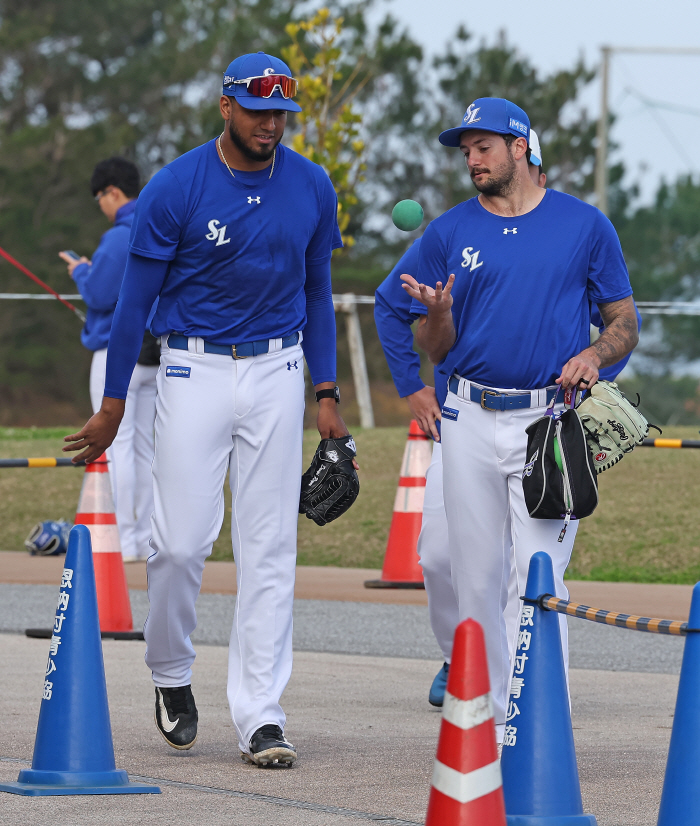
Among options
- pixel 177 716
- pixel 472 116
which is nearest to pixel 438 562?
pixel 177 716

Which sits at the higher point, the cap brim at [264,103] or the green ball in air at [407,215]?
the cap brim at [264,103]

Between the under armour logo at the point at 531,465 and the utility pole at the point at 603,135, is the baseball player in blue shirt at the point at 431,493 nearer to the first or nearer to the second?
the under armour logo at the point at 531,465

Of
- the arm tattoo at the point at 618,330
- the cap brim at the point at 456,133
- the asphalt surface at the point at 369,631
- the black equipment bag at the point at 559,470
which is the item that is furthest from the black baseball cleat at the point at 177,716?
the asphalt surface at the point at 369,631

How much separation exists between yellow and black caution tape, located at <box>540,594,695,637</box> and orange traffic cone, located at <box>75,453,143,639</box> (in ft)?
14.8

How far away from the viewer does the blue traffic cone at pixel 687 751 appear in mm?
3803

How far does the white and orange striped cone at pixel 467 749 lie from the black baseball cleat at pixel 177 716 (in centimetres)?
203

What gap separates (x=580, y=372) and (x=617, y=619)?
124 cm

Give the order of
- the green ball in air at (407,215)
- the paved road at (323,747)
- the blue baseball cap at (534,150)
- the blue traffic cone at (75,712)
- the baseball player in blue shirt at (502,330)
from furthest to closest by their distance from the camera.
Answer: the green ball in air at (407,215), the blue baseball cap at (534,150), the baseball player in blue shirt at (502,330), the blue traffic cone at (75,712), the paved road at (323,747)

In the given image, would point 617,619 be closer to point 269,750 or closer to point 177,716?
point 269,750

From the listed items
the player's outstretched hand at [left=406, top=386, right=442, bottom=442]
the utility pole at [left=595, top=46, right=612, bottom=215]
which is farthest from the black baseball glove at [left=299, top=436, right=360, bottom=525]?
the utility pole at [left=595, top=46, right=612, bottom=215]

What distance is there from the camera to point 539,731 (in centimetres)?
414

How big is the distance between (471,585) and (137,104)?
1427 inches

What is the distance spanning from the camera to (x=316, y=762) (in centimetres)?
527

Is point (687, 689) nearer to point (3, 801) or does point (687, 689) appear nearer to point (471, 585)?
point (471, 585)
